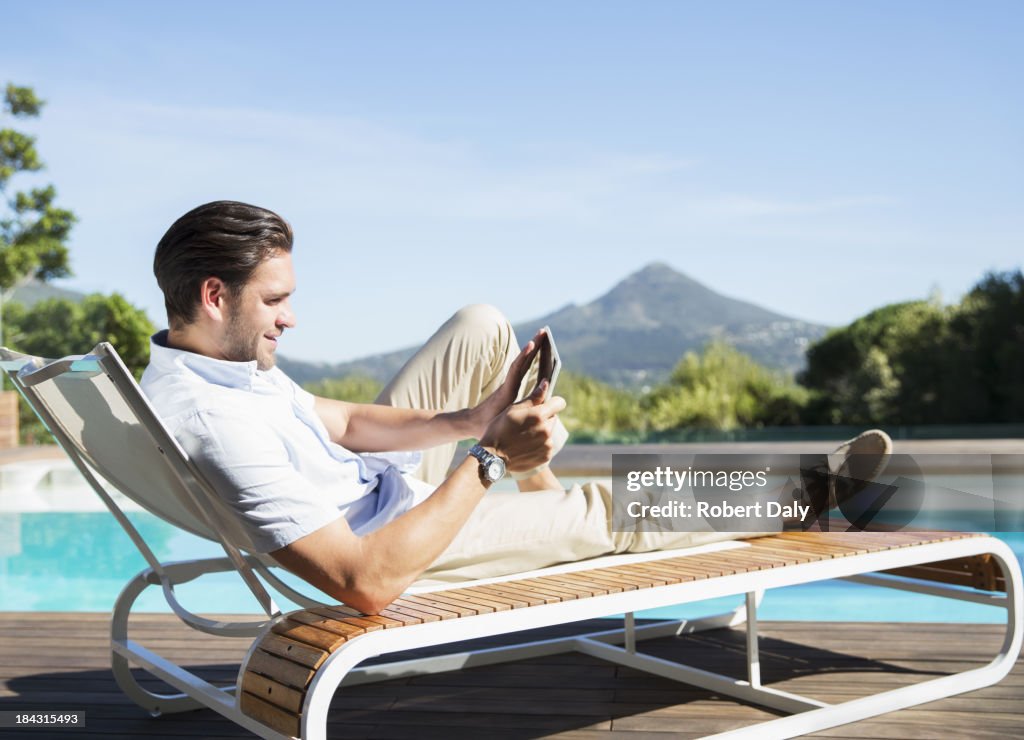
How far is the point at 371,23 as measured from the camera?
31.0m

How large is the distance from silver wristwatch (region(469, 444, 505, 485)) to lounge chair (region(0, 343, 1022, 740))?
9.9 inches

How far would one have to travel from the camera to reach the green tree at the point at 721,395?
16.1 m

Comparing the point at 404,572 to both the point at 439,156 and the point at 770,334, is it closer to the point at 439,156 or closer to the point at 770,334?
the point at 439,156

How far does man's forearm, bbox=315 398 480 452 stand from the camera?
262cm

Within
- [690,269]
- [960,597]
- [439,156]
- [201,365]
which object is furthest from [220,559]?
[690,269]

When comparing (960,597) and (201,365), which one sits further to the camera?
(960,597)

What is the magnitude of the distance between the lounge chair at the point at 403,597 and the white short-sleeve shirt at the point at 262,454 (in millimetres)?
69

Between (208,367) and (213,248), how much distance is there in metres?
0.24

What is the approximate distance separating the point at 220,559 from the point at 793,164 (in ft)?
142

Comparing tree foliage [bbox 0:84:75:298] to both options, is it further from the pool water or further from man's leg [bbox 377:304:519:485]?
man's leg [bbox 377:304:519:485]

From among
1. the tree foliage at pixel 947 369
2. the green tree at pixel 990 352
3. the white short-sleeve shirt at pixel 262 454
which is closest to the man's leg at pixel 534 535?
the white short-sleeve shirt at pixel 262 454

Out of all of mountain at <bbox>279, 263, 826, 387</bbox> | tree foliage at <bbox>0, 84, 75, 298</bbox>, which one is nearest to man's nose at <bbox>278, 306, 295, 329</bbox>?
tree foliage at <bbox>0, 84, 75, 298</bbox>

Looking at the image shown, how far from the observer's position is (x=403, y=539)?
1788 millimetres

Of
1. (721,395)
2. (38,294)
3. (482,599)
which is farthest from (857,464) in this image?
(38,294)
